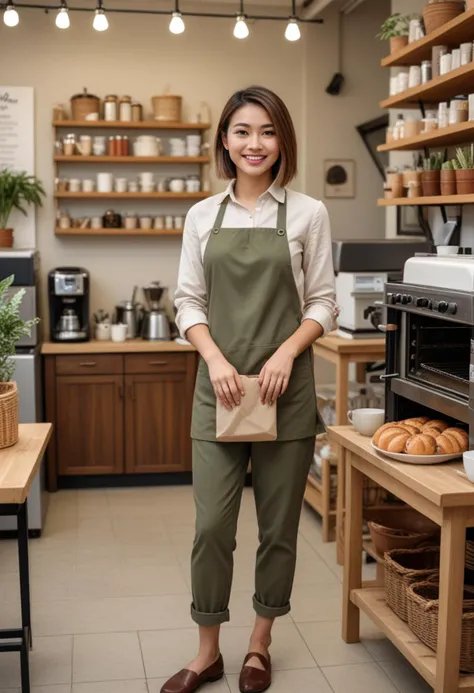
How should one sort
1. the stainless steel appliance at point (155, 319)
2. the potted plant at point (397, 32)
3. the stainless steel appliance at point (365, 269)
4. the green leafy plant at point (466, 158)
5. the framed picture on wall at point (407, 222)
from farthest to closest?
1. the stainless steel appliance at point (155, 319)
2. the framed picture on wall at point (407, 222)
3. the stainless steel appliance at point (365, 269)
4. the potted plant at point (397, 32)
5. the green leafy plant at point (466, 158)

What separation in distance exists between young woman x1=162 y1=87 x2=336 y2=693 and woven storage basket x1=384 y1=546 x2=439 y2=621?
321mm

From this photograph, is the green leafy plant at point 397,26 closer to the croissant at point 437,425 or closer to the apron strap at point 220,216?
the apron strap at point 220,216

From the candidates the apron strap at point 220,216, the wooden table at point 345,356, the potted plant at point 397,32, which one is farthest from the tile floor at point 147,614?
the potted plant at point 397,32

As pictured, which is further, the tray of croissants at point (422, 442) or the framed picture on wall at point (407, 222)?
the framed picture on wall at point (407, 222)

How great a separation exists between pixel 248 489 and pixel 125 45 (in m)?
2.58

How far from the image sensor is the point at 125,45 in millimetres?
5191

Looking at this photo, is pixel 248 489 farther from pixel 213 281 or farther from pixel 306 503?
pixel 213 281

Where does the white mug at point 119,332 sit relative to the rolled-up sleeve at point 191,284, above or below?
below

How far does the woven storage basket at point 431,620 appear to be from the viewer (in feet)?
7.61

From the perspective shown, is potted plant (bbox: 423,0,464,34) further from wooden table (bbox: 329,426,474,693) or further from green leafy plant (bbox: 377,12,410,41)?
wooden table (bbox: 329,426,474,693)

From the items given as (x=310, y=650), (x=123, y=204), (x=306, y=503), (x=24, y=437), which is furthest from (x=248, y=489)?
(x=24, y=437)

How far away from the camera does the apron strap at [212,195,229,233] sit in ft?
8.03

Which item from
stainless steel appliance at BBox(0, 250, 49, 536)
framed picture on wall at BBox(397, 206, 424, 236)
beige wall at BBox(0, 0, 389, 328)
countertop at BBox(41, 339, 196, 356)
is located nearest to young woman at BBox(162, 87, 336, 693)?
stainless steel appliance at BBox(0, 250, 49, 536)

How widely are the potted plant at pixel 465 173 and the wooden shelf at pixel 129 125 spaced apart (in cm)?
221
